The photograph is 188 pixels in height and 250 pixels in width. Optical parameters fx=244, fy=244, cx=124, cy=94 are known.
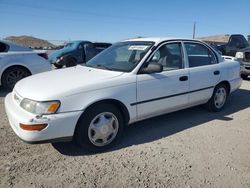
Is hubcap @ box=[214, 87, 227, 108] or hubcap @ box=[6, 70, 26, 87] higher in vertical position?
hubcap @ box=[6, 70, 26, 87]

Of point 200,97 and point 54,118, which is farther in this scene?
point 200,97

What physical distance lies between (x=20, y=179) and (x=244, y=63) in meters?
8.68

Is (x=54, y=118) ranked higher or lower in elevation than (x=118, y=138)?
higher

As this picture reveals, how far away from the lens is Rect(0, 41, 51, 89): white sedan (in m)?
6.50

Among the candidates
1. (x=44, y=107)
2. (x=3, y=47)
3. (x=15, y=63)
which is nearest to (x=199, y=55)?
(x=44, y=107)

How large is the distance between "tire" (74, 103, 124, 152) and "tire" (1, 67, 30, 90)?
14.0 feet

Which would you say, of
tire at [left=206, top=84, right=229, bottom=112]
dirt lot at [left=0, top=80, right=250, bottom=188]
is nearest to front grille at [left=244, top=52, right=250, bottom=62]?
tire at [left=206, top=84, right=229, bottom=112]

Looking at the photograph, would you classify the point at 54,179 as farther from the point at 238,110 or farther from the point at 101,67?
the point at 238,110

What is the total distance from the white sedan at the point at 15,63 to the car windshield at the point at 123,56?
9.94 ft

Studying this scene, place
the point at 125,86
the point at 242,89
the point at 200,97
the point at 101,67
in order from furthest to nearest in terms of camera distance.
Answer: the point at 242,89 → the point at 200,97 → the point at 101,67 → the point at 125,86

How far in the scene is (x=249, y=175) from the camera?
9.71 ft

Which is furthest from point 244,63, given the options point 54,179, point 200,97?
point 54,179

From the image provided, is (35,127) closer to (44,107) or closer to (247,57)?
(44,107)

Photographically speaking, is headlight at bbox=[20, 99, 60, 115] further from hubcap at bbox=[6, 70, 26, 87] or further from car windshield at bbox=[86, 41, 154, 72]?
hubcap at bbox=[6, 70, 26, 87]
